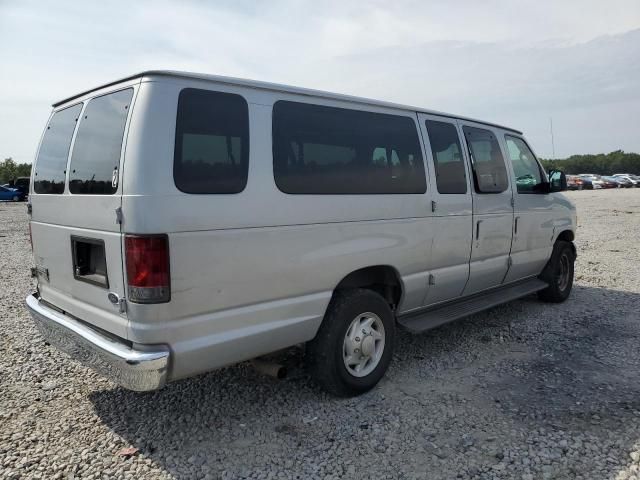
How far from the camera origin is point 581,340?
4.89 m

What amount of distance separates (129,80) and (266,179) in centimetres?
99

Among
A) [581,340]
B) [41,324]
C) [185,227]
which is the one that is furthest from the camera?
[581,340]

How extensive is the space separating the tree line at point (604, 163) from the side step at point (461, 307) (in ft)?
273

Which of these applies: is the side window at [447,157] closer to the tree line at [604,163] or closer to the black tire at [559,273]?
the black tire at [559,273]

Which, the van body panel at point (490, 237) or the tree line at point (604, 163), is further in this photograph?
the tree line at point (604, 163)

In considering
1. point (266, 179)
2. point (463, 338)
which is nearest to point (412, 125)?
point (266, 179)

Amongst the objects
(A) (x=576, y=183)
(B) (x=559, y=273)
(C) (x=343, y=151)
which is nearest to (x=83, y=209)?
(C) (x=343, y=151)

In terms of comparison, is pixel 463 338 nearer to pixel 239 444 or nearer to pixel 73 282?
pixel 239 444

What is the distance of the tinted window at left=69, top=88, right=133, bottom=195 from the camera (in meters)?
2.83

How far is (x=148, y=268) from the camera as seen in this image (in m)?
2.62

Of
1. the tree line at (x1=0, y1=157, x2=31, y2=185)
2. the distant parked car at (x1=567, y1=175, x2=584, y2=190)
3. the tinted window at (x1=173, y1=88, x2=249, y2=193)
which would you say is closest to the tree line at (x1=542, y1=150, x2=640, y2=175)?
the distant parked car at (x1=567, y1=175, x2=584, y2=190)

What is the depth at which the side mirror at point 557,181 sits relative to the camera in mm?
5750

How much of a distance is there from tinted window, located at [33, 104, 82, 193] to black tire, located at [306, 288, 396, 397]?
6.73ft

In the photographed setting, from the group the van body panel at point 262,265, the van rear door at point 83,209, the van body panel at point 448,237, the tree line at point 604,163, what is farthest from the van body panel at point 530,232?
the tree line at point 604,163
